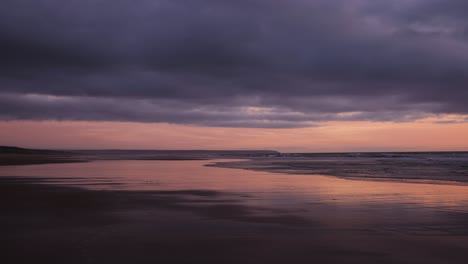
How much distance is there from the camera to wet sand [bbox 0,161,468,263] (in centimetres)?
796

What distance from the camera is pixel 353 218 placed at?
11.8 metres

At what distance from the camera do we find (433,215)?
39.9 ft

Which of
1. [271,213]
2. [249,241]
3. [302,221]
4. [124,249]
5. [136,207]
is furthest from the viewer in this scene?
[136,207]

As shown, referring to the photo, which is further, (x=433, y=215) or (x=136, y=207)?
(x=136, y=207)

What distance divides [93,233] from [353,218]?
6.77 m

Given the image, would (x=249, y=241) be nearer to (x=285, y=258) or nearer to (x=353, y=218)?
(x=285, y=258)

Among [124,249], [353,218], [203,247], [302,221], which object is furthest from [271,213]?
[124,249]

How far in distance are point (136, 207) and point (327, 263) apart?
8.19 m

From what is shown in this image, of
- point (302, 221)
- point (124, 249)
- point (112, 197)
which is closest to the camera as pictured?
point (124, 249)

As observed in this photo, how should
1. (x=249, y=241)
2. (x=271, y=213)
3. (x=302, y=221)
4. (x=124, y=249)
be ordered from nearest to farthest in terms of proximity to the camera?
(x=124, y=249) < (x=249, y=241) < (x=302, y=221) < (x=271, y=213)

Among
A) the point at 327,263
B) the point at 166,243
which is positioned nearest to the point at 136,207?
the point at 166,243

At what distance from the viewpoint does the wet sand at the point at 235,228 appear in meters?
7.96

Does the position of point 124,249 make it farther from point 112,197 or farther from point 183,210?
point 112,197

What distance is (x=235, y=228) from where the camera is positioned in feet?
34.4
